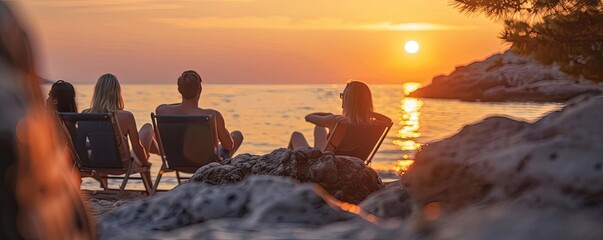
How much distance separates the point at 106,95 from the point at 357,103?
2866 millimetres

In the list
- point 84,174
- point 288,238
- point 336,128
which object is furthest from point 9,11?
point 84,174

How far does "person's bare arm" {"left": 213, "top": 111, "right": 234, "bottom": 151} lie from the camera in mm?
10062

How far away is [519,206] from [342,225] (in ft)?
1.08

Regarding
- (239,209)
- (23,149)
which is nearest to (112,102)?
(239,209)

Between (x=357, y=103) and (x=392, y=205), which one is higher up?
(x=392, y=205)

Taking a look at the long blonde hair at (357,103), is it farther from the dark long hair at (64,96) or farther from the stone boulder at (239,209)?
the stone boulder at (239,209)

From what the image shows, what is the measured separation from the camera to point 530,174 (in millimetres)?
1771

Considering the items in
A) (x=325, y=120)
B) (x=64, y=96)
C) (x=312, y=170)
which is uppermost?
(x=64, y=96)

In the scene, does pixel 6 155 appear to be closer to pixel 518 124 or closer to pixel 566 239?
pixel 566 239

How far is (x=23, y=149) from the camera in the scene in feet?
2.72

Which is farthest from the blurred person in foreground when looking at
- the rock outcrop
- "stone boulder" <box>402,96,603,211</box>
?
the rock outcrop

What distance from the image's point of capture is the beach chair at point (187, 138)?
9.83 m

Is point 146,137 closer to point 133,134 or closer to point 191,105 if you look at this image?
point 133,134

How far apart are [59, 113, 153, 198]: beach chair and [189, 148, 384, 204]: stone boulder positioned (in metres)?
5.33
